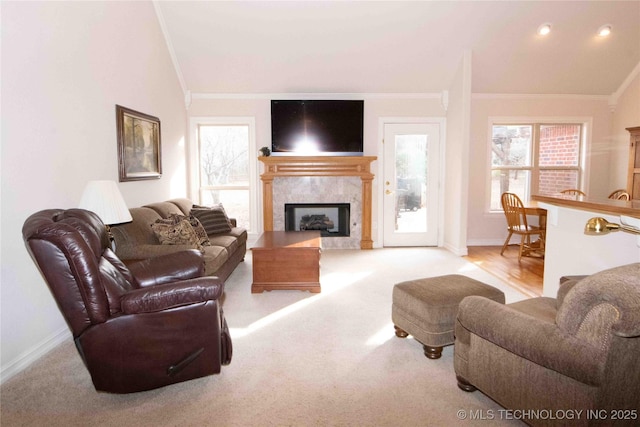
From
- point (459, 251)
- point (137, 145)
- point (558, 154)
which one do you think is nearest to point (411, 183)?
point (459, 251)

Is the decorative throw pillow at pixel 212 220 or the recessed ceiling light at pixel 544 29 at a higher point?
the recessed ceiling light at pixel 544 29

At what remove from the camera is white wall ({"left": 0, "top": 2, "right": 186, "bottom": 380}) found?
8.23ft

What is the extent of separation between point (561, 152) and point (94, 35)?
261 inches

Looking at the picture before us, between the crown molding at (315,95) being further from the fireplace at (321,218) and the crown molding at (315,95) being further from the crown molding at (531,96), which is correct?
the fireplace at (321,218)

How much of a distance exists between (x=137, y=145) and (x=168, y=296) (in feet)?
9.02

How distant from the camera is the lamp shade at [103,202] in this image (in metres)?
2.89

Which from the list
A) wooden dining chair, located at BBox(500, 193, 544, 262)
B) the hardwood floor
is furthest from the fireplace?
wooden dining chair, located at BBox(500, 193, 544, 262)

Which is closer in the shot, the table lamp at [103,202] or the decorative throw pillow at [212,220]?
the table lamp at [103,202]

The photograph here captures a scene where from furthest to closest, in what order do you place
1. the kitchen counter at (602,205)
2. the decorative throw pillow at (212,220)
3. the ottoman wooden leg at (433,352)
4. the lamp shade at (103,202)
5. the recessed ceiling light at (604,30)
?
the recessed ceiling light at (604,30), the decorative throw pillow at (212,220), the lamp shade at (103,202), the ottoman wooden leg at (433,352), the kitchen counter at (602,205)

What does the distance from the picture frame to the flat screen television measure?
1.83 meters

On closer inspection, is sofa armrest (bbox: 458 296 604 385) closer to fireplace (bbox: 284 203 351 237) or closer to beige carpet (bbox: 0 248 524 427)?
beige carpet (bbox: 0 248 524 427)

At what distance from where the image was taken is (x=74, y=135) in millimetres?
3207

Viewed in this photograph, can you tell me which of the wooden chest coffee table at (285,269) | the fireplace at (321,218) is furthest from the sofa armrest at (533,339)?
the fireplace at (321,218)

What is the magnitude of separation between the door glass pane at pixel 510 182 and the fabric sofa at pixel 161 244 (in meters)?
4.14
